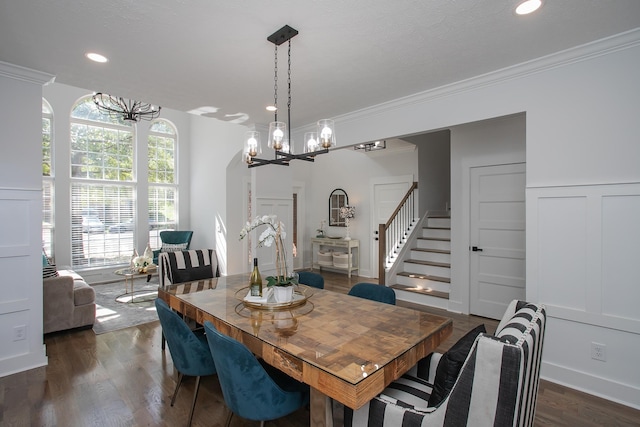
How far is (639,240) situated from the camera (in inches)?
86.6

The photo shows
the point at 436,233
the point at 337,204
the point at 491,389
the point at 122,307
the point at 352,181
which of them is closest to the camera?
the point at 491,389

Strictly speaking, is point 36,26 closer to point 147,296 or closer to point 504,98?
point 504,98

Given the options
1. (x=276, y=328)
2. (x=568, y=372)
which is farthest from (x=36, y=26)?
Result: (x=568, y=372)

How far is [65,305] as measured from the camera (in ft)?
11.7

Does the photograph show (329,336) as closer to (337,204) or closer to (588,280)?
(588,280)

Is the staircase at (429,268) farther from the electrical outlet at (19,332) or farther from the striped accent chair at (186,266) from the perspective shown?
the electrical outlet at (19,332)

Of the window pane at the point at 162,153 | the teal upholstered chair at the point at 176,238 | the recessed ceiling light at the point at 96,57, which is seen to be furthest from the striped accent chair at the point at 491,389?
the window pane at the point at 162,153

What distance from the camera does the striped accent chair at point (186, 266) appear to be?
3332 mm

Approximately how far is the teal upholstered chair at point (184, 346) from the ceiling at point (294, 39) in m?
1.81

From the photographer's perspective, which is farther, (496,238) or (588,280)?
(496,238)

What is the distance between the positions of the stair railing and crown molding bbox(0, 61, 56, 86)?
4362mm

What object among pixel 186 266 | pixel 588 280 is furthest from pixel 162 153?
pixel 588 280

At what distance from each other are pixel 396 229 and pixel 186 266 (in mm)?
3528

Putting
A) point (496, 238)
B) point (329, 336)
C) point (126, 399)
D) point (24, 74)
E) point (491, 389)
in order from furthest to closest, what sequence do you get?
point (496, 238), point (24, 74), point (126, 399), point (329, 336), point (491, 389)
